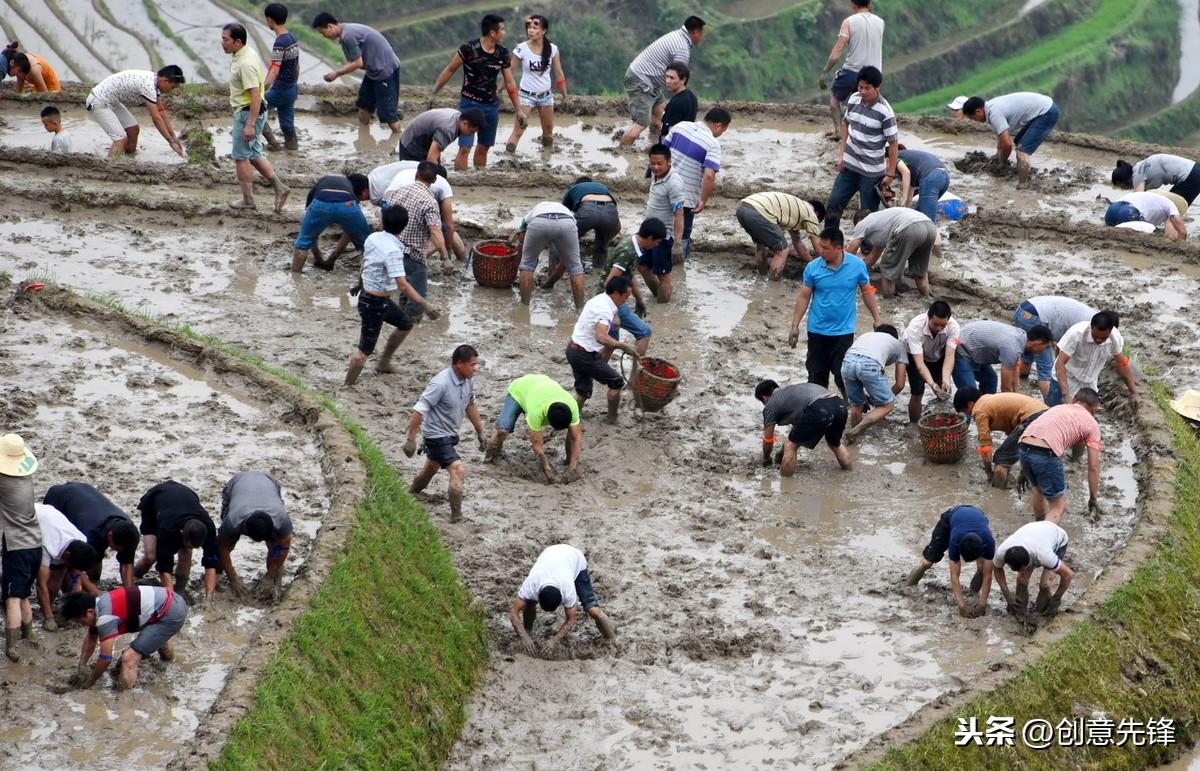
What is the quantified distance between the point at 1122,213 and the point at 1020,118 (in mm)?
1940

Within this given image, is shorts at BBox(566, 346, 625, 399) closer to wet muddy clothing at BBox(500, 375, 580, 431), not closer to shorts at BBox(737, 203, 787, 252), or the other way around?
wet muddy clothing at BBox(500, 375, 580, 431)

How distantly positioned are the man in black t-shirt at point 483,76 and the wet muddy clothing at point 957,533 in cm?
805

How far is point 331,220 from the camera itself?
1332 cm

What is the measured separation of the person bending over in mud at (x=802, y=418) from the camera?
35.8ft

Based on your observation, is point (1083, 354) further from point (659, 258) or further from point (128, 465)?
point (128, 465)

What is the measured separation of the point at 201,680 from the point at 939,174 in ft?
32.2

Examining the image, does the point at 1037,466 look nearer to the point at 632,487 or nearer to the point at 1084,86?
the point at 632,487

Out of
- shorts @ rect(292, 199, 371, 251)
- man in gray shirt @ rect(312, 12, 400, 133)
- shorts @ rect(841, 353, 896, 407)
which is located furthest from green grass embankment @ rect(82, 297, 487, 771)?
man in gray shirt @ rect(312, 12, 400, 133)

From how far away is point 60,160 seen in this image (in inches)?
630

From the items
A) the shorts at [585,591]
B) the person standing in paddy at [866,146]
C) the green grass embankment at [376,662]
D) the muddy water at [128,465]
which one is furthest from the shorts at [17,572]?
the person standing in paddy at [866,146]

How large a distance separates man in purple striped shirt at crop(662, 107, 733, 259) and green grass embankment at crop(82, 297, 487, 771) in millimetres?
5200

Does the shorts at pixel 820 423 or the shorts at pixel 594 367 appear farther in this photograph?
the shorts at pixel 594 367

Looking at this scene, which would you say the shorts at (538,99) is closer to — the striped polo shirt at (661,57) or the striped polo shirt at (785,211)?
the striped polo shirt at (661,57)

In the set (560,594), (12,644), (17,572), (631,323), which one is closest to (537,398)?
(631,323)
